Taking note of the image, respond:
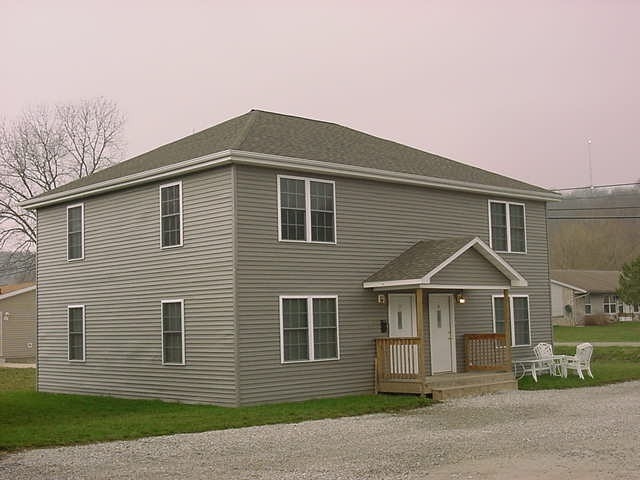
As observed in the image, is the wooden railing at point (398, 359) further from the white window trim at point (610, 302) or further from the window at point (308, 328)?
the white window trim at point (610, 302)

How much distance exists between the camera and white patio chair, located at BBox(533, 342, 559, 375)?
2206cm

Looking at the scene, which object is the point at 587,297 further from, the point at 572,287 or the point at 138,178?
the point at 138,178

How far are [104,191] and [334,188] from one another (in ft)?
18.1

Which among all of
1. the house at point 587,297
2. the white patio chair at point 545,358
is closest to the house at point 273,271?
the white patio chair at point 545,358

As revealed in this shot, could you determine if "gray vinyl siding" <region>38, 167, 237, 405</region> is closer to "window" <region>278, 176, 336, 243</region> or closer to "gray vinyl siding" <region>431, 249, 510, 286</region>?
"window" <region>278, 176, 336, 243</region>

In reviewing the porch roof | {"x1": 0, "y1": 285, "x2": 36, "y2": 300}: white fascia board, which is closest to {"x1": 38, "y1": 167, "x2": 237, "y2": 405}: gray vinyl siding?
the porch roof

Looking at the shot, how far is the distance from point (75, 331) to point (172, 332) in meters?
4.24

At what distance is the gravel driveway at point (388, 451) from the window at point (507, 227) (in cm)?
774

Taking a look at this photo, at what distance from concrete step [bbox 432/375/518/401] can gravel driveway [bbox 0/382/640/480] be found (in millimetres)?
2374

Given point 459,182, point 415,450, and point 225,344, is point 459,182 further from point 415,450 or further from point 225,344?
point 415,450

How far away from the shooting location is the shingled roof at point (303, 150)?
18328 millimetres

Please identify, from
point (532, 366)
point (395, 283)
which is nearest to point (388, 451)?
point (395, 283)

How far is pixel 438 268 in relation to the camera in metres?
18.4

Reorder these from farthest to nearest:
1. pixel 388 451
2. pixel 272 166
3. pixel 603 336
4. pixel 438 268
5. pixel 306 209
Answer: pixel 603 336 < pixel 438 268 < pixel 306 209 < pixel 272 166 < pixel 388 451
